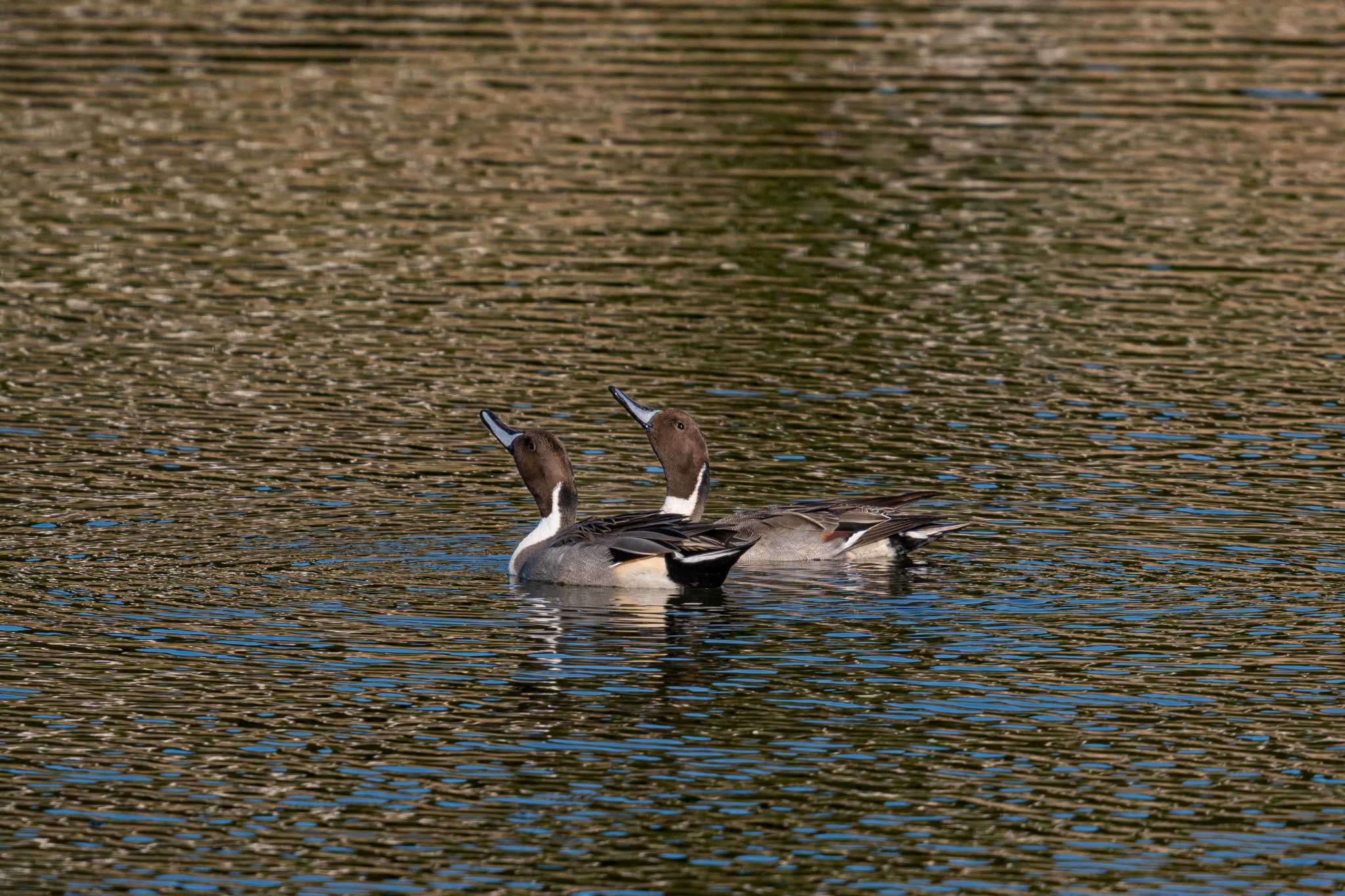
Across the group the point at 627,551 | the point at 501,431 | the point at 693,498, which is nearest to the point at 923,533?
the point at 693,498

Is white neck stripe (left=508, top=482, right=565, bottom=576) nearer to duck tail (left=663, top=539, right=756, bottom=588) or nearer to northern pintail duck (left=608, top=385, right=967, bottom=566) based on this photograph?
northern pintail duck (left=608, top=385, right=967, bottom=566)

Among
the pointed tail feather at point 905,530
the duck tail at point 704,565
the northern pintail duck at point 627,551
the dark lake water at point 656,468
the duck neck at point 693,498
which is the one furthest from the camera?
the duck neck at point 693,498

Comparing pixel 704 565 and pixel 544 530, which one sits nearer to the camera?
pixel 704 565

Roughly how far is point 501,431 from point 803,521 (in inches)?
95.9

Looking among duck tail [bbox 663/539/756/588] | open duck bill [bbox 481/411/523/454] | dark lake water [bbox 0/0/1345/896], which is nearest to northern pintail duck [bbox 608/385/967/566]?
dark lake water [bbox 0/0/1345/896]

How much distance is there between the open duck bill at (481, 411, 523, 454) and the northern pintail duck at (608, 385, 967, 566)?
889mm

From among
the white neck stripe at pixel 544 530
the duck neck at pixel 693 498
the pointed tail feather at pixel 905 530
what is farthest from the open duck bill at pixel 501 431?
the pointed tail feather at pixel 905 530

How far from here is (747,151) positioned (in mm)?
34812

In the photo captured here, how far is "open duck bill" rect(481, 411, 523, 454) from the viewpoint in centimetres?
1775

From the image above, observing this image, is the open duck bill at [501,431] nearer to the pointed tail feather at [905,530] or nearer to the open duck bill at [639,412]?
the open duck bill at [639,412]

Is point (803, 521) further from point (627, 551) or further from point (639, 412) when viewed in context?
point (639, 412)

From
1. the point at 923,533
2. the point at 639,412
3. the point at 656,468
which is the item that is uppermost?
the point at 639,412

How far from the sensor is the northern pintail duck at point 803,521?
1695cm

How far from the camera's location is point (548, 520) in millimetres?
17188
